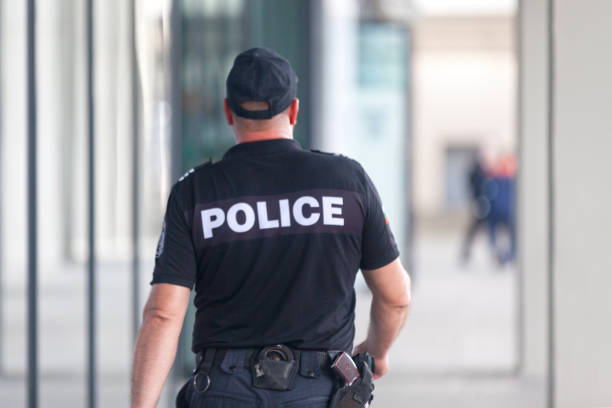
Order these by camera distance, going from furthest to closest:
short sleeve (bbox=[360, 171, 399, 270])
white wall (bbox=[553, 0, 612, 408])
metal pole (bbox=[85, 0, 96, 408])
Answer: metal pole (bbox=[85, 0, 96, 408]) → white wall (bbox=[553, 0, 612, 408]) → short sleeve (bbox=[360, 171, 399, 270])

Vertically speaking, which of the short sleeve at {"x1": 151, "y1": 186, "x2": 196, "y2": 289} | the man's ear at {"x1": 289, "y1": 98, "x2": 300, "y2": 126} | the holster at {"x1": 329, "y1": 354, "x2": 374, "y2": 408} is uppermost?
the man's ear at {"x1": 289, "y1": 98, "x2": 300, "y2": 126}

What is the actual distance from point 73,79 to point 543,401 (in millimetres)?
11026

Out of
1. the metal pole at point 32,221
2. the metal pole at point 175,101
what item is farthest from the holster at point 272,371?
the metal pole at point 175,101

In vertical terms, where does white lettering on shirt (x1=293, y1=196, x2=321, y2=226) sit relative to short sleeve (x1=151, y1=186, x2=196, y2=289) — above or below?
above

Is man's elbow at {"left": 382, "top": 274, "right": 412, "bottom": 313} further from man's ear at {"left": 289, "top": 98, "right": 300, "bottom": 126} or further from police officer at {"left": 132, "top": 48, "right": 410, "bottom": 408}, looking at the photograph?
man's ear at {"left": 289, "top": 98, "right": 300, "bottom": 126}

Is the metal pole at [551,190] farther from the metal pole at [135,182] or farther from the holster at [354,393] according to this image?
the metal pole at [135,182]

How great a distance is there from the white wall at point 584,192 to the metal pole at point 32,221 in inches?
93.0

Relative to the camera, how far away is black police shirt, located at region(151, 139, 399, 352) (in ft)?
9.25

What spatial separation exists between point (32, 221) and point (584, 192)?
2.50 m

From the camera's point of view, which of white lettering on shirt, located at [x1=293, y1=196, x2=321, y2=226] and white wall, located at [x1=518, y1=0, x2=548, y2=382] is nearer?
white lettering on shirt, located at [x1=293, y1=196, x2=321, y2=226]

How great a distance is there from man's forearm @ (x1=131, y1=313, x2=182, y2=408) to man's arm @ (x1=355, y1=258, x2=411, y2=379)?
0.59m

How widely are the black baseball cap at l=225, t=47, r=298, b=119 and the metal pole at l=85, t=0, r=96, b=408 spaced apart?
→ 2.39 metres

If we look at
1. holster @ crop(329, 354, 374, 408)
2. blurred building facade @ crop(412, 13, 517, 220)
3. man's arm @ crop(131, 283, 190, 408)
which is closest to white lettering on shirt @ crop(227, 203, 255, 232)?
man's arm @ crop(131, 283, 190, 408)

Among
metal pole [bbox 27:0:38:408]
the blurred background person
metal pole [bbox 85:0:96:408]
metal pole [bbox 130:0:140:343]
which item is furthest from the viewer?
the blurred background person
